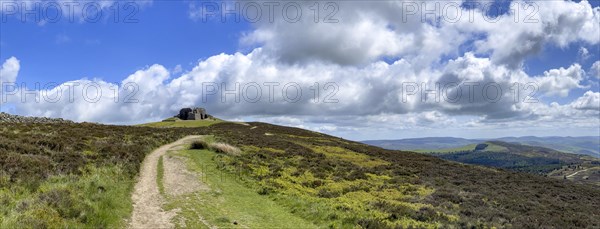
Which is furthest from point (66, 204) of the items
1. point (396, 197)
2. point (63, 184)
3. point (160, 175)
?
point (396, 197)

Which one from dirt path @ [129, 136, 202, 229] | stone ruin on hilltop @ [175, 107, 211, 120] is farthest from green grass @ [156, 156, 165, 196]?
stone ruin on hilltop @ [175, 107, 211, 120]

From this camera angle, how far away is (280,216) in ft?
62.7

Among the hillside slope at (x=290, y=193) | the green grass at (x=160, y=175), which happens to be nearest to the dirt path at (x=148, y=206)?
the green grass at (x=160, y=175)

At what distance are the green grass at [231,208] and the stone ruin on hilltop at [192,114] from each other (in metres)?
123

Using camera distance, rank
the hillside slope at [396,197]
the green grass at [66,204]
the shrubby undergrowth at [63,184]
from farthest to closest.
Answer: the hillside slope at [396,197] < the shrubby undergrowth at [63,184] < the green grass at [66,204]

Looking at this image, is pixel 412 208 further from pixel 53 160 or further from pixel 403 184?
pixel 53 160

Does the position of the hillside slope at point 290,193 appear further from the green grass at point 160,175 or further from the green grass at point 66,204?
the green grass at point 160,175

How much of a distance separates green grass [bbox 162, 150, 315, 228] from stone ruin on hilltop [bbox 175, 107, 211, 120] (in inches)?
4861

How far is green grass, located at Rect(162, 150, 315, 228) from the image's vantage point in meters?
16.7

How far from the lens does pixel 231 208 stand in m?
19.0

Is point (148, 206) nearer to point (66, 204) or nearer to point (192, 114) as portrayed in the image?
point (66, 204)

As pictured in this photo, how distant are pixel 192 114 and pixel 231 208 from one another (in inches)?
5187

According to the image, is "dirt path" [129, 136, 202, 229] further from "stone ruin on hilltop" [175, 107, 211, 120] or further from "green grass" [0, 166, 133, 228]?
"stone ruin on hilltop" [175, 107, 211, 120]

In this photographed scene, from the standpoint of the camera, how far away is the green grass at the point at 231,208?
16734 millimetres
